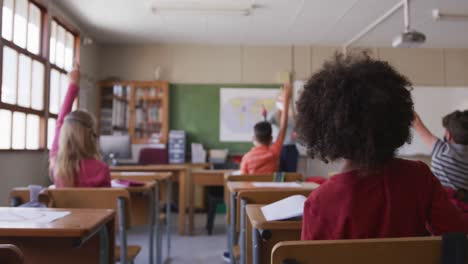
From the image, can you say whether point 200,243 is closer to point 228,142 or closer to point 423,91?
point 228,142

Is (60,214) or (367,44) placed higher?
(367,44)

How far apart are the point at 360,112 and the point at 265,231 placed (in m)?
0.52

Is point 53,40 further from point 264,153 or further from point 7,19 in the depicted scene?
point 264,153

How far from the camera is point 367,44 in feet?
19.3

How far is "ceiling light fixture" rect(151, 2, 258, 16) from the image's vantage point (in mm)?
4242

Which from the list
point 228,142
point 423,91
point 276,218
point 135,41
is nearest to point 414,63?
point 423,91

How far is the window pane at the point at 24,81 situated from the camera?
343 cm

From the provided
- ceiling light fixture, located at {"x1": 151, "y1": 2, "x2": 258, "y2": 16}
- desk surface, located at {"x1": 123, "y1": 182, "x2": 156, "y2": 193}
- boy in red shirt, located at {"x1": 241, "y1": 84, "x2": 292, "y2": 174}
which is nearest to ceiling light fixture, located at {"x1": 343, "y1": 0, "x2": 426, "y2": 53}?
ceiling light fixture, located at {"x1": 151, "y1": 2, "x2": 258, "y2": 16}

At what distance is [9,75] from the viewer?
325 cm

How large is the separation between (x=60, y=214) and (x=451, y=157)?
6.10 feet

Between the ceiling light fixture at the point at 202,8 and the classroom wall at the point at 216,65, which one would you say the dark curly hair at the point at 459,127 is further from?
the classroom wall at the point at 216,65

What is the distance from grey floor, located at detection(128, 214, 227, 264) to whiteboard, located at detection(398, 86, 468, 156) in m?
3.56

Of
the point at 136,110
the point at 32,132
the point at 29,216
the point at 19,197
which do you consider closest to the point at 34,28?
the point at 32,132

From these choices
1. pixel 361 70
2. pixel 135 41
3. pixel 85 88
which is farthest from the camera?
pixel 135 41
